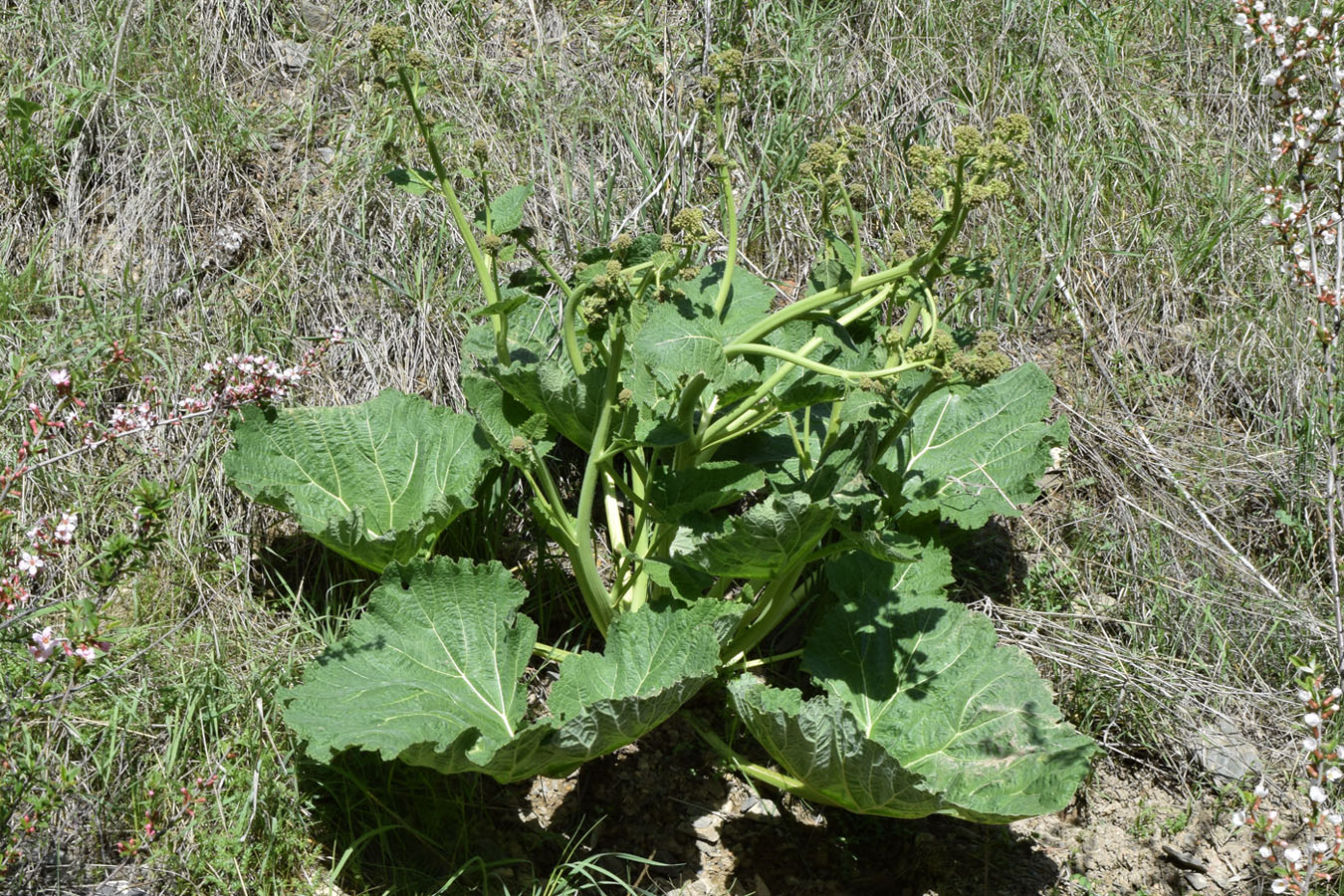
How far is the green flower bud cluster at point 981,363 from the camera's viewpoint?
7.39ft

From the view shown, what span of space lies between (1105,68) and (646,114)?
66.2 inches

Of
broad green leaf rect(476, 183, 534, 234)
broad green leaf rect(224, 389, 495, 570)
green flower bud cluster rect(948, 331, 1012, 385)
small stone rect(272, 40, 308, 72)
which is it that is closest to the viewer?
green flower bud cluster rect(948, 331, 1012, 385)

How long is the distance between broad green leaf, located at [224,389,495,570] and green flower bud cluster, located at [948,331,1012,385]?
127 centimetres

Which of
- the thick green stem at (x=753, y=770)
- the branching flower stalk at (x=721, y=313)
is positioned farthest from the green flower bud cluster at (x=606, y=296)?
the thick green stem at (x=753, y=770)

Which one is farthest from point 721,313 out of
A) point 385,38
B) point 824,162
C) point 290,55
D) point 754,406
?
point 290,55

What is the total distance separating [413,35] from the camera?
13.4ft

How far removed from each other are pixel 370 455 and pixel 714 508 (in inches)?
36.2

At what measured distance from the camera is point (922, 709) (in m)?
2.88

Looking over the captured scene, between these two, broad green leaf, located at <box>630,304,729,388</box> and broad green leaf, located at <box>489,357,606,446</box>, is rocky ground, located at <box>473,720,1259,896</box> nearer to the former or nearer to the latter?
broad green leaf, located at <box>489,357,606,446</box>

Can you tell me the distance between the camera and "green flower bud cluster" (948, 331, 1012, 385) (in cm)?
225

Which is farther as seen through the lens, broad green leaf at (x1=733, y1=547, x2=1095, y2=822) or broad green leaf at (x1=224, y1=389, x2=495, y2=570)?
broad green leaf at (x1=224, y1=389, x2=495, y2=570)

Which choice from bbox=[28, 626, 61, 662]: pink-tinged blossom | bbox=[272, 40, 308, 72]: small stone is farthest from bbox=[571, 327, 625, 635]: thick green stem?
bbox=[272, 40, 308, 72]: small stone

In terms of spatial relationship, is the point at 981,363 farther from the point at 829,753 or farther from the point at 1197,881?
the point at 1197,881

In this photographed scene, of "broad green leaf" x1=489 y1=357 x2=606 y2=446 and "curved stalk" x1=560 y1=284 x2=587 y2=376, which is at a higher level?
"curved stalk" x1=560 y1=284 x2=587 y2=376
